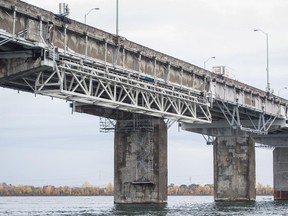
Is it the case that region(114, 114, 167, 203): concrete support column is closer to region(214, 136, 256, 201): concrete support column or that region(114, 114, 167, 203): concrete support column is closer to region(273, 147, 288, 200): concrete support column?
region(214, 136, 256, 201): concrete support column

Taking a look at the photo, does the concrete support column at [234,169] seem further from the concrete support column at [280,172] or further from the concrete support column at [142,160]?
the concrete support column at [280,172]

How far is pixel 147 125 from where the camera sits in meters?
76.8

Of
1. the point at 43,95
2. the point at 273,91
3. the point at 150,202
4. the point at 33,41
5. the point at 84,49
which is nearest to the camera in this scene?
the point at 33,41

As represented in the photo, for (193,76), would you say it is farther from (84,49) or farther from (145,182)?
(84,49)

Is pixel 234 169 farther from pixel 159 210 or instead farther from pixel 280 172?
pixel 159 210

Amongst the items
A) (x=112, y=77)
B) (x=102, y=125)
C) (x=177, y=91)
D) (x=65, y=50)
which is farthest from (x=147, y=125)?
(x=65, y=50)

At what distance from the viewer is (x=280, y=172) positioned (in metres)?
128

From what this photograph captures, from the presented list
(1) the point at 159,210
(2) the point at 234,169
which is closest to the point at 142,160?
(1) the point at 159,210

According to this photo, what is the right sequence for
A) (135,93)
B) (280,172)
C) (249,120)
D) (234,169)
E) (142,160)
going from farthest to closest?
(280,172) < (234,169) < (249,120) < (142,160) < (135,93)

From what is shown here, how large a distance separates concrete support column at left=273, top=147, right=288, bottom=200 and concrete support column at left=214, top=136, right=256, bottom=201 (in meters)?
26.3

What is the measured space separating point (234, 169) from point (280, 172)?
31.2 metres

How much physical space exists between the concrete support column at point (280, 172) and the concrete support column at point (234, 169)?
1036 inches

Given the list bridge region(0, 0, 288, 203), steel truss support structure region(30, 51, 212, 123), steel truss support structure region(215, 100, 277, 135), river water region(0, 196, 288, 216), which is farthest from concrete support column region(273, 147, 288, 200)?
steel truss support structure region(30, 51, 212, 123)

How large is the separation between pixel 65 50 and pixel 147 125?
27.4 m
